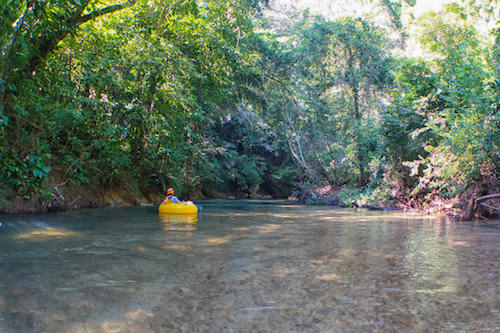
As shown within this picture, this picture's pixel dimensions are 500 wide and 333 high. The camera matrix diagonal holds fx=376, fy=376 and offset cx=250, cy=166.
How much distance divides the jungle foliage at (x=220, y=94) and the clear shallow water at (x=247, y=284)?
3.46 metres

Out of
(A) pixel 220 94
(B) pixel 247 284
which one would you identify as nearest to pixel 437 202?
(A) pixel 220 94

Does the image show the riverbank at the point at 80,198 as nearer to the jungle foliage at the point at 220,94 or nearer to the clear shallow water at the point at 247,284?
the jungle foliage at the point at 220,94

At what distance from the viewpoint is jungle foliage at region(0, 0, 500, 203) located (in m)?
8.46

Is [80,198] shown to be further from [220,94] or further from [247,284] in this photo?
[247,284]

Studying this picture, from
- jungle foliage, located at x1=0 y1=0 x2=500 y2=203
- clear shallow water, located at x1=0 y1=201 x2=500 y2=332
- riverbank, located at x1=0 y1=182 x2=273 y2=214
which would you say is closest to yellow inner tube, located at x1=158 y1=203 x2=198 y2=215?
jungle foliage, located at x1=0 y1=0 x2=500 y2=203

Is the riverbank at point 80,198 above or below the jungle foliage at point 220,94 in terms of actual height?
below

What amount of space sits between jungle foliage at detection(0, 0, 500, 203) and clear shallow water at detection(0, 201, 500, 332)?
3462 mm

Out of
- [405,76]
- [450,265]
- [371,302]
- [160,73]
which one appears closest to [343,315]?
[371,302]

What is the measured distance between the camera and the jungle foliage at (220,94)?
8.46m

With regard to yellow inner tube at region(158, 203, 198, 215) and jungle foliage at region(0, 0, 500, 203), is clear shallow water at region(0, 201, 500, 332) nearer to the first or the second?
jungle foliage at region(0, 0, 500, 203)

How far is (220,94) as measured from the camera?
53.2ft

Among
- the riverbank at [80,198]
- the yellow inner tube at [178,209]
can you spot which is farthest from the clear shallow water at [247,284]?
the riverbank at [80,198]

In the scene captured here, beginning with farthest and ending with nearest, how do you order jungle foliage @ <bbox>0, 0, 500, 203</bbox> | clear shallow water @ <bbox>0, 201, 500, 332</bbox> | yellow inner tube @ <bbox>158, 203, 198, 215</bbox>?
1. yellow inner tube @ <bbox>158, 203, 198, 215</bbox>
2. jungle foliage @ <bbox>0, 0, 500, 203</bbox>
3. clear shallow water @ <bbox>0, 201, 500, 332</bbox>

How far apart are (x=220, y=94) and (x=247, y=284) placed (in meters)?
13.3
